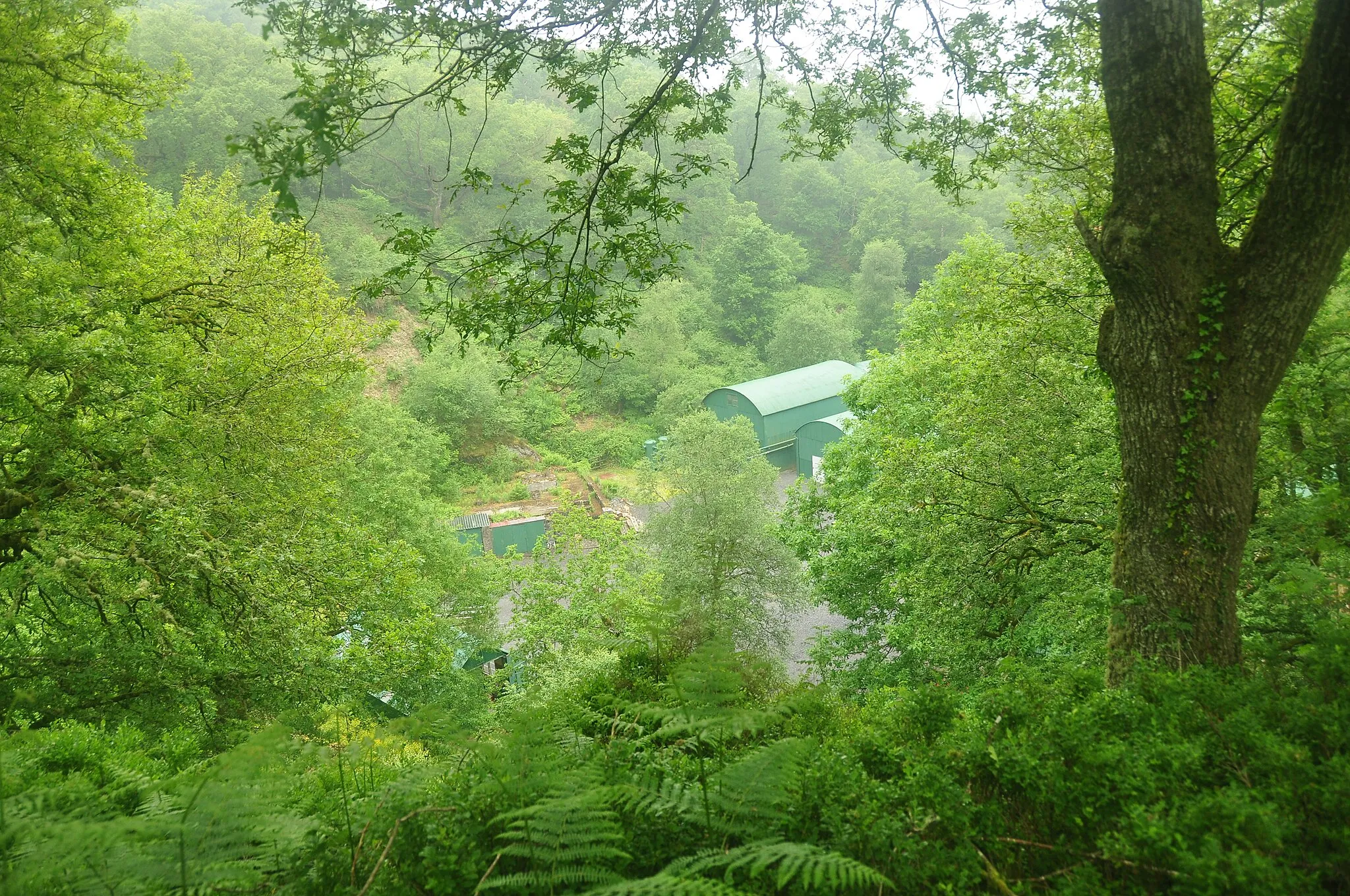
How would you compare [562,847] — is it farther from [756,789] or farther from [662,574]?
[662,574]

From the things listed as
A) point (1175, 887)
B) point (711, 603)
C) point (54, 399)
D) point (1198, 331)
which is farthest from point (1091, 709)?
point (711, 603)

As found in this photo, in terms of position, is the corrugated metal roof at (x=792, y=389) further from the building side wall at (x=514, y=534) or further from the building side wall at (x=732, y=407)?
the building side wall at (x=514, y=534)

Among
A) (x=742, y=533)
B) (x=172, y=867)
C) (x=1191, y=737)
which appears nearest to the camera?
(x=172, y=867)

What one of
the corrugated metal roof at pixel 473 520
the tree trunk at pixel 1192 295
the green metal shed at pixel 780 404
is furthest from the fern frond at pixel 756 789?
the green metal shed at pixel 780 404

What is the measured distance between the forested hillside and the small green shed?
8.65 metres

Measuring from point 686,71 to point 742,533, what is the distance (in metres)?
15.5

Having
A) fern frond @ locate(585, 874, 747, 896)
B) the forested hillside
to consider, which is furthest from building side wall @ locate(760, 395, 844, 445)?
fern frond @ locate(585, 874, 747, 896)

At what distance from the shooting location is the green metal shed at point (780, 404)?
33812mm

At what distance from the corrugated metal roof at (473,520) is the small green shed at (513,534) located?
0.97 ft

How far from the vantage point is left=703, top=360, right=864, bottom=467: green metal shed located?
33.8 m

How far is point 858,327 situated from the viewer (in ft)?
170

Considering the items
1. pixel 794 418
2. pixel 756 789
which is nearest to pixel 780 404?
pixel 794 418

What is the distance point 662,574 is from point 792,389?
18.7m

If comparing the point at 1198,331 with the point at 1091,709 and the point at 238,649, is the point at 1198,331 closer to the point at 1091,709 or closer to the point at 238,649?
the point at 1091,709
